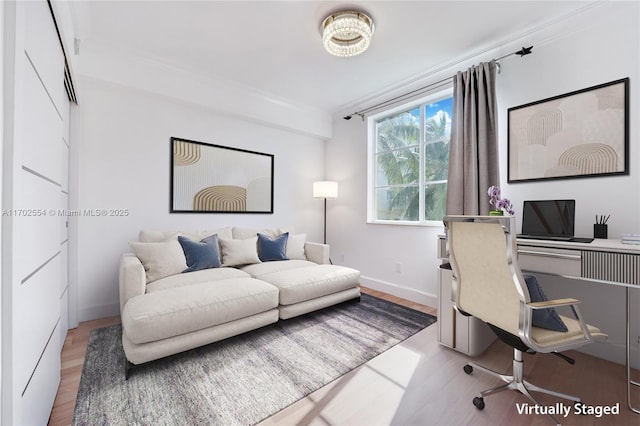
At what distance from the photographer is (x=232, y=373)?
175 centimetres

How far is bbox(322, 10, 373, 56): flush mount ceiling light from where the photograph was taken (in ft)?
6.87

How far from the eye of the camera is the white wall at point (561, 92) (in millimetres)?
1916

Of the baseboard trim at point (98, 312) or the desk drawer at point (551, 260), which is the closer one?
the desk drawer at point (551, 260)

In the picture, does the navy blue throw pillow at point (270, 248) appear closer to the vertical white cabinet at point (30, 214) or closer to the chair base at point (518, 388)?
the vertical white cabinet at point (30, 214)

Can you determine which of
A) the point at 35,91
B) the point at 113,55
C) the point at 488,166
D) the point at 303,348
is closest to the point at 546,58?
the point at 488,166

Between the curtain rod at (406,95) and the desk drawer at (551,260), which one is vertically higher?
the curtain rod at (406,95)

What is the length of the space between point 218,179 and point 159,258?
4.22ft

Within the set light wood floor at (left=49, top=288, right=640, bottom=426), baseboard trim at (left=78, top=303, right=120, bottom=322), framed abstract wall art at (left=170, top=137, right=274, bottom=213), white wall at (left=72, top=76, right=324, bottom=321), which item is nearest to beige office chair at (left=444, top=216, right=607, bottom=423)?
light wood floor at (left=49, top=288, right=640, bottom=426)

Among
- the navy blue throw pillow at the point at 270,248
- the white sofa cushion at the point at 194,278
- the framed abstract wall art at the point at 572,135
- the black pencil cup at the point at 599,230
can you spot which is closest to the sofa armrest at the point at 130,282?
the white sofa cushion at the point at 194,278

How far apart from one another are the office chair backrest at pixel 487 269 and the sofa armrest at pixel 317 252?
1.81m

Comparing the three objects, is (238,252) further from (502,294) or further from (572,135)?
(572,135)

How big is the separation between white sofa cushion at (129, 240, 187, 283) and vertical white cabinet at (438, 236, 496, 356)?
238cm

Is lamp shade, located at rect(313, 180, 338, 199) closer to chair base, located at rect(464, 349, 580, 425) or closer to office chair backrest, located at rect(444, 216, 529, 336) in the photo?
office chair backrest, located at rect(444, 216, 529, 336)

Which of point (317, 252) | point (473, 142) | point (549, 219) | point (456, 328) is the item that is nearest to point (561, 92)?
point (473, 142)
